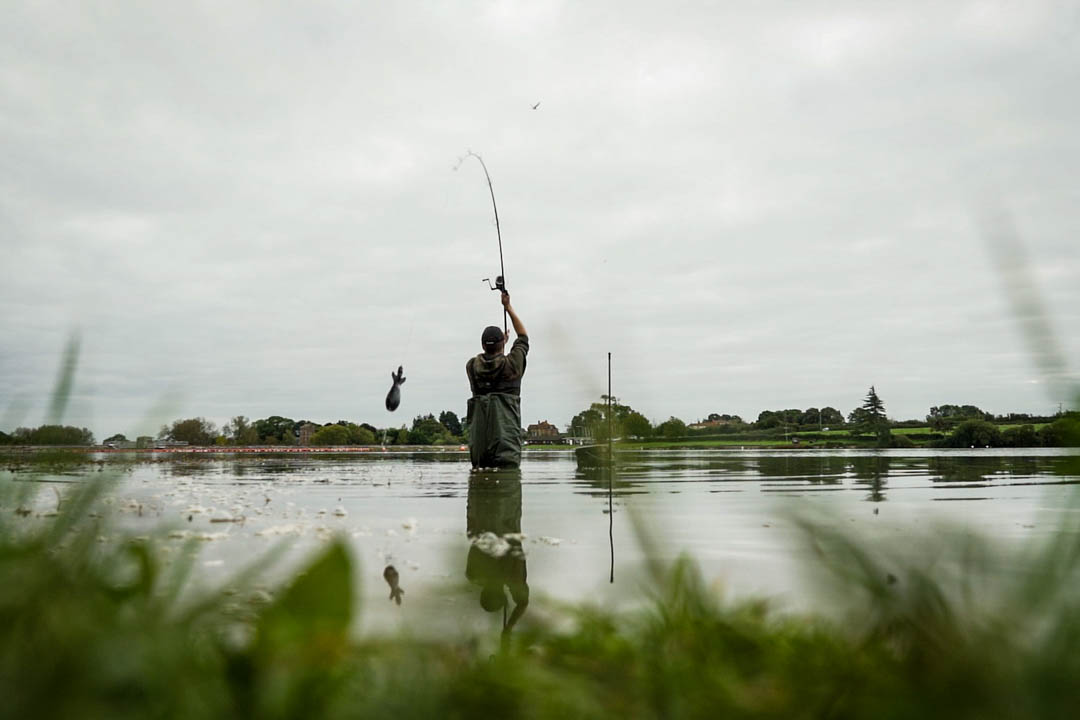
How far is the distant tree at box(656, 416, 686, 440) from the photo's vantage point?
1033 mm

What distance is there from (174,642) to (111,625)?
0.12 meters

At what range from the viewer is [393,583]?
9.90 feet

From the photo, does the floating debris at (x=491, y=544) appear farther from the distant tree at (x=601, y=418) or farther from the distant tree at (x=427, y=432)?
the distant tree at (x=427, y=432)

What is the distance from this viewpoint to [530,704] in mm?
902

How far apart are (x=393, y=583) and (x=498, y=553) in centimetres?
92

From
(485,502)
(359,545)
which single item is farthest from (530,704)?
(485,502)

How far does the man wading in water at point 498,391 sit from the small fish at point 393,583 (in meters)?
6.93

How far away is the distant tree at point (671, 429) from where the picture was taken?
1.03 metres

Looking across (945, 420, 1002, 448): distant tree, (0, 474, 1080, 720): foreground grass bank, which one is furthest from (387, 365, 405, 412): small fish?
(945, 420, 1002, 448): distant tree

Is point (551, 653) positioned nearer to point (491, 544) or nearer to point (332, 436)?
point (491, 544)

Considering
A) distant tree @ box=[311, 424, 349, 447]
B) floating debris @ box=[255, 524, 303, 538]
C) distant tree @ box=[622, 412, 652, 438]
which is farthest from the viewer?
distant tree @ box=[311, 424, 349, 447]

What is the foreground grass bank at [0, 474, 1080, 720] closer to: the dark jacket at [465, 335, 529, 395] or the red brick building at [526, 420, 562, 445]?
the red brick building at [526, 420, 562, 445]

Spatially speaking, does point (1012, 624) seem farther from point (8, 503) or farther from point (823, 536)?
point (8, 503)

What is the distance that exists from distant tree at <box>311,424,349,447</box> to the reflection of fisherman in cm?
7241
